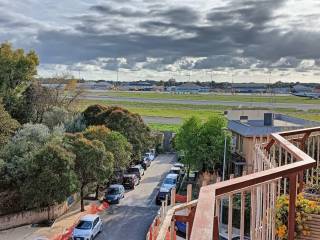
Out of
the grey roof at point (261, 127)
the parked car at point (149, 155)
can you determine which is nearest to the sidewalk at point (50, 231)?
the grey roof at point (261, 127)

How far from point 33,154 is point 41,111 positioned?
11.2 meters

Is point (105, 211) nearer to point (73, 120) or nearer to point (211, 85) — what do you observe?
point (73, 120)

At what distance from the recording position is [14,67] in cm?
3042

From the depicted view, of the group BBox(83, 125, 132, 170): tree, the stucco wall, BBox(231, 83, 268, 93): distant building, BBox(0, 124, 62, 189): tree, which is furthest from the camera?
BBox(231, 83, 268, 93): distant building

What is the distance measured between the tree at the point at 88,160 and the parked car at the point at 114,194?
1.67m

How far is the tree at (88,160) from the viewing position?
2245cm

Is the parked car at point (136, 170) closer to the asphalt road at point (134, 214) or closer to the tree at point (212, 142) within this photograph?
the asphalt road at point (134, 214)

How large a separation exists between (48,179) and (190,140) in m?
9.82

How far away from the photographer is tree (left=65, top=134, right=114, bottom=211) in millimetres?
22453

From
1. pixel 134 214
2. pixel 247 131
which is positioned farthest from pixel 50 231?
pixel 247 131

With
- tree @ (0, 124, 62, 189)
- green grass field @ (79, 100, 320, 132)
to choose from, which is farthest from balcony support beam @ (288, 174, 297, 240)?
green grass field @ (79, 100, 320, 132)

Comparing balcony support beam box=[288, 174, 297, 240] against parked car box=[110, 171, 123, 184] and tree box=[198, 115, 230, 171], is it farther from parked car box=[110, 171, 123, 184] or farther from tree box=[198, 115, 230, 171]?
parked car box=[110, 171, 123, 184]

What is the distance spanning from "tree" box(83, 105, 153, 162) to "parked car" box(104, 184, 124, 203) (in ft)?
16.5

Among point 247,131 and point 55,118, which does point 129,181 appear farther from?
point 247,131
